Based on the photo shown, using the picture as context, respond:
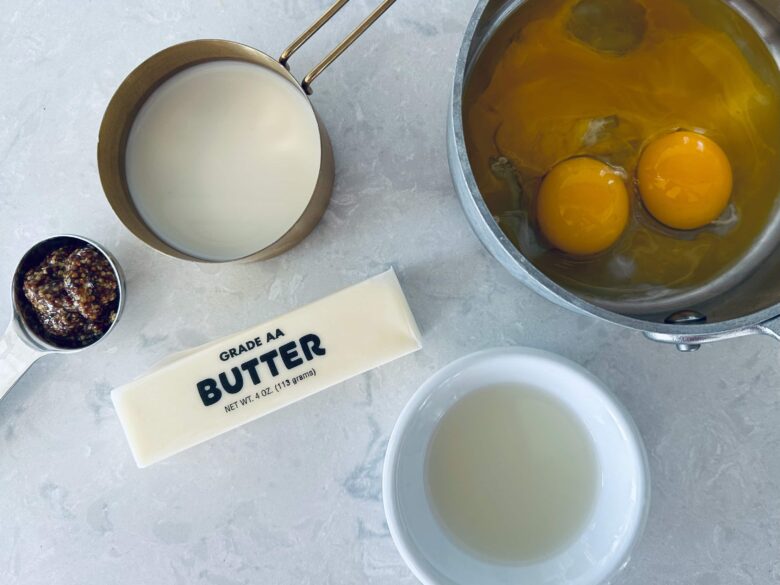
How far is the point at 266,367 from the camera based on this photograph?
2.35 feet

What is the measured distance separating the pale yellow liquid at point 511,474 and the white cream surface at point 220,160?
1.07 feet

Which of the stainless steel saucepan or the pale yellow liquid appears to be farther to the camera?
the pale yellow liquid

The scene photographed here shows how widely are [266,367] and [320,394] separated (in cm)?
10

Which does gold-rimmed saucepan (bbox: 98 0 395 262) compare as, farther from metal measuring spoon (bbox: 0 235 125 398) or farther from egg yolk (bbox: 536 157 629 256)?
egg yolk (bbox: 536 157 629 256)

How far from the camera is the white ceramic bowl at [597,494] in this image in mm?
688

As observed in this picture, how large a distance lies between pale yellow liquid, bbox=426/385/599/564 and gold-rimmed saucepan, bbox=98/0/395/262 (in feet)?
0.95

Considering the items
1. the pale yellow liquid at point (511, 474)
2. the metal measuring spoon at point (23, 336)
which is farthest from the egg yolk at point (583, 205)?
the metal measuring spoon at point (23, 336)

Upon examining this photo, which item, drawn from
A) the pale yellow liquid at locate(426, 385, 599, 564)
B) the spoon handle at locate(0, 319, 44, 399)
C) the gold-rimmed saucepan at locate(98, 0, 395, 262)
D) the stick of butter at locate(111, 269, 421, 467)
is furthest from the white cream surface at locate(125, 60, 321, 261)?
the pale yellow liquid at locate(426, 385, 599, 564)

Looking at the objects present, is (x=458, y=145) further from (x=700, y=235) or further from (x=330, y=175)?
(x=700, y=235)

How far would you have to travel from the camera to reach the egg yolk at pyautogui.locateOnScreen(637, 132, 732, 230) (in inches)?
28.0

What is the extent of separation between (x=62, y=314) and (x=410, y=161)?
0.46 m

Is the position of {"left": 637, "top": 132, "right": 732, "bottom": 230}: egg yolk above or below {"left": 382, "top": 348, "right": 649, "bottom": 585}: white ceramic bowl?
above

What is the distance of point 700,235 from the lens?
2.49ft

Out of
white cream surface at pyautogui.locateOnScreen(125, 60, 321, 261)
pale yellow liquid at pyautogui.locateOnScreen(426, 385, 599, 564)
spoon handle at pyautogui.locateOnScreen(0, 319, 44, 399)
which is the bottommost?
pale yellow liquid at pyautogui.locateOnScreen(426, 385, 599, 564)
